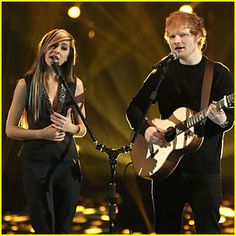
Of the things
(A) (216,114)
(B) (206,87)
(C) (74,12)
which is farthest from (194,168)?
(C) (74,12)

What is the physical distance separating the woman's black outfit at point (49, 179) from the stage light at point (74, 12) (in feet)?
5.80

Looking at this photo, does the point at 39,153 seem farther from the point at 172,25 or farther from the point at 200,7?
the point at 200,7

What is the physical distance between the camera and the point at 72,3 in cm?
439

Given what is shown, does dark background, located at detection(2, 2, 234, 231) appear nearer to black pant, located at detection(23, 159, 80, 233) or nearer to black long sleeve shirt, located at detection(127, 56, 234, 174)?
black long sleeve shirt, located at detection(127, 56, 234, 174)

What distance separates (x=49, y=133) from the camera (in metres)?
2.73

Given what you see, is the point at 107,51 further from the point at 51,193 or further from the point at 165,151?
the point at 51,193

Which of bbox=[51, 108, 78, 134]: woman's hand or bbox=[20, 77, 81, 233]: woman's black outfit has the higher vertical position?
bbox=[51, 108, 78, 134]: woman's hand

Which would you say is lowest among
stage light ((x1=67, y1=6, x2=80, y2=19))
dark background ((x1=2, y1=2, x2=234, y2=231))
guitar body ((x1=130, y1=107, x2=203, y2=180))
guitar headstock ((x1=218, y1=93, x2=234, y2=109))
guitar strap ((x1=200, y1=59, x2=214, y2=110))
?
guitar body ((x1=130, y1=107, x2=203, y2=180))

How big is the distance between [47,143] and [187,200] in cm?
85

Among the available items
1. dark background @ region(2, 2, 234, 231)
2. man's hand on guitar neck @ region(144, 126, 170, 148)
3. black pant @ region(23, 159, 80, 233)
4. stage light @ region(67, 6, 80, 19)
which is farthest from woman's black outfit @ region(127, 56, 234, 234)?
stage light @ region(67, 6, 80, 19)

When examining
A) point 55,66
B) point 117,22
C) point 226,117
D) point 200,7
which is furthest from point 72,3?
point 226,117

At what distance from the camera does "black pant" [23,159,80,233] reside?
2.68 meters

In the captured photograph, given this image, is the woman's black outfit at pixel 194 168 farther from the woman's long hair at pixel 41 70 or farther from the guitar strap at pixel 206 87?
the woman's long hair at pixel 41 70

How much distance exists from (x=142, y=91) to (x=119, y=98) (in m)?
1.49
